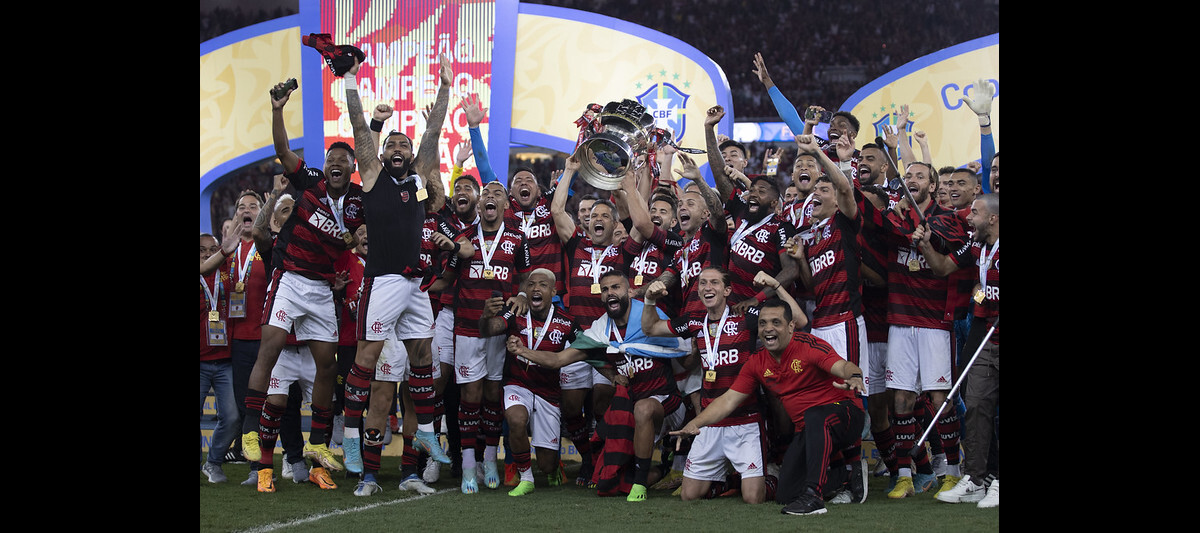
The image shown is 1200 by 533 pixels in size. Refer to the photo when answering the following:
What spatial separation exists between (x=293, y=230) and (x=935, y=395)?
3.70 metres

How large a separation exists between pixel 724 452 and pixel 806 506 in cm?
70

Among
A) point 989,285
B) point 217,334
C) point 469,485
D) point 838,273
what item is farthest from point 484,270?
point 989,285

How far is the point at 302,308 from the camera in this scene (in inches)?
243

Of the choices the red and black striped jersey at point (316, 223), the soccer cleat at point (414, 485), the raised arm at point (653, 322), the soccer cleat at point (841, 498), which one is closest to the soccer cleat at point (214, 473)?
the soccer cleat at point (414, 485)

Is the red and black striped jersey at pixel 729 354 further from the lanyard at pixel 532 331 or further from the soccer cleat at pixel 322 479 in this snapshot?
the soccer cleat at pixel 322 479

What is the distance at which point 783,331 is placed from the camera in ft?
17.7

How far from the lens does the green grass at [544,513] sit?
16.1ft

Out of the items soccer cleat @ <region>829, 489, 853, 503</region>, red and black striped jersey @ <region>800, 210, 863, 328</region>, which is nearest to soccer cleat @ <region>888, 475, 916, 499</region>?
soccer cleat @ <region>829, 489, 853, 503</region>

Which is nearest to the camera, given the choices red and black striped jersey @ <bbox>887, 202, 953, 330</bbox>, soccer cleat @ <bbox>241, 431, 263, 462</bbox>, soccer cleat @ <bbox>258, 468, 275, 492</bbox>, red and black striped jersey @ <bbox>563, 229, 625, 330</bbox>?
red and black striped jersey @ <bbox>887, 202, 953, 330</bbox>

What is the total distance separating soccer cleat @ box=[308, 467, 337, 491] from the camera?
6250 millimetres

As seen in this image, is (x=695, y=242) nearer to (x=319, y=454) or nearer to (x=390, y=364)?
(x=390, y=364)

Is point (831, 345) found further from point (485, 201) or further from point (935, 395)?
point (485, 201)

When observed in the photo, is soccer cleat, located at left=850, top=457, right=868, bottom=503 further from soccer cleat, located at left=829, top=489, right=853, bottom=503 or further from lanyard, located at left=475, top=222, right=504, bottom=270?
lanyard, located at left=475, top=222, right=504, bottom=270

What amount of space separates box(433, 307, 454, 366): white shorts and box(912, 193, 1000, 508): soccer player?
2916mm
